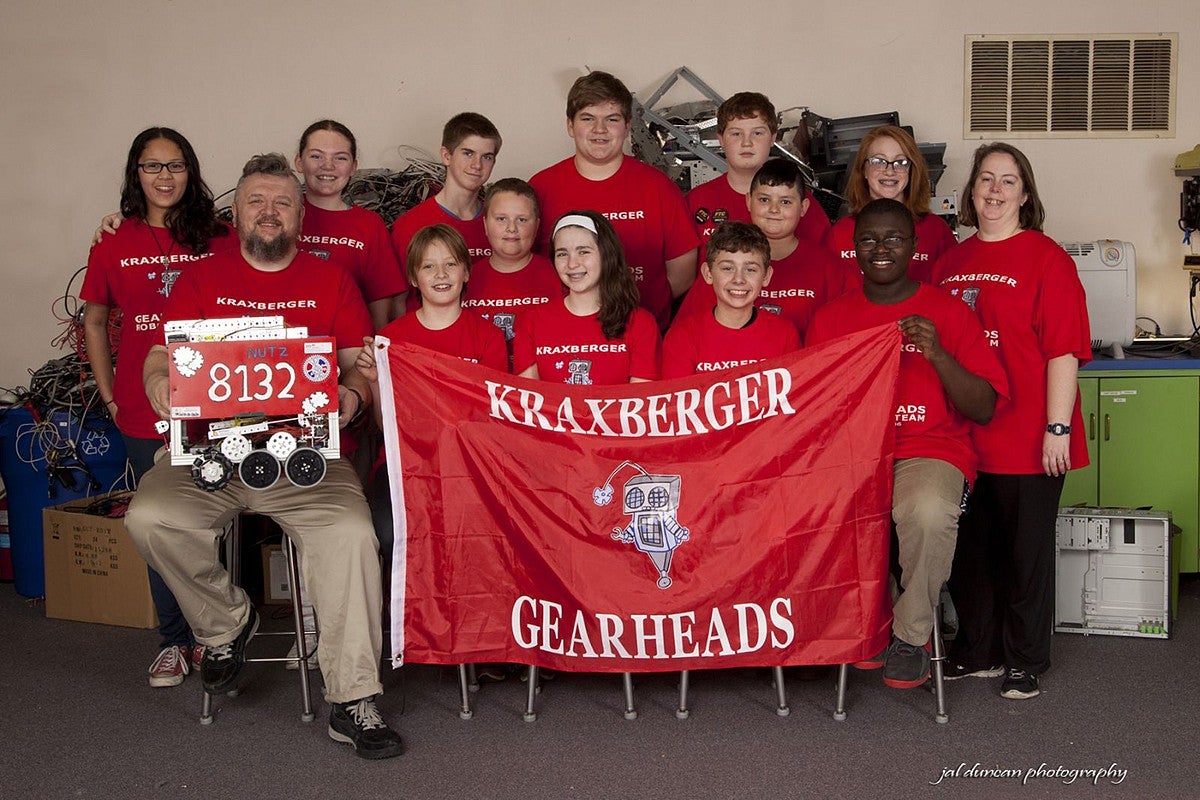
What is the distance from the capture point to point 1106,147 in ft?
17.0

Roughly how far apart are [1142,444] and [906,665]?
6.10 ft

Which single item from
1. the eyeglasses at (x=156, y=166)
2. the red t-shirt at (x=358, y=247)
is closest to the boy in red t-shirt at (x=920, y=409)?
the red t-shirt at (x=358, y=247)

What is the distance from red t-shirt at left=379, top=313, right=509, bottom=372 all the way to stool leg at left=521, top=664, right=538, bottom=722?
89 cm

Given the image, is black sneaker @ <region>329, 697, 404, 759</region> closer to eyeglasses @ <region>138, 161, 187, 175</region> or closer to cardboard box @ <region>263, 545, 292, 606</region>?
cardboard box @ <region>263, 545, 292, 606</region>

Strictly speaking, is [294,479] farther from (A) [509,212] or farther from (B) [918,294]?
(B) [918,294]

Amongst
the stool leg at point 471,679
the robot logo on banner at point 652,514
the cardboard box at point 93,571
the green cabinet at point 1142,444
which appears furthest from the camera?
the green cabinet at point 1142,444

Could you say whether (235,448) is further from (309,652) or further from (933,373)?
(933,373)

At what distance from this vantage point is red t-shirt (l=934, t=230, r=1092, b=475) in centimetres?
326

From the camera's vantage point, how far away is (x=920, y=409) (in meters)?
3.19

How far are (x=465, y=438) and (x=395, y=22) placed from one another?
290 cm

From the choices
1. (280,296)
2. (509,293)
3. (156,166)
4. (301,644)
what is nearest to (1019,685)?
(509,293)

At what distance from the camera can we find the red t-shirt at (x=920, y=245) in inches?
145

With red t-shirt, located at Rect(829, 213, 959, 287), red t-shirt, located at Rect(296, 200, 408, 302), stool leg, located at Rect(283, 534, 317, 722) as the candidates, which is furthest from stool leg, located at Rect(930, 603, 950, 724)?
red t-shirt, located at Rect(296, 200, 408, 302)

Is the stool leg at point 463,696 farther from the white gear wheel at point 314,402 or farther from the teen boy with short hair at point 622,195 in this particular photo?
the teen boy with short hair at point 622,195
